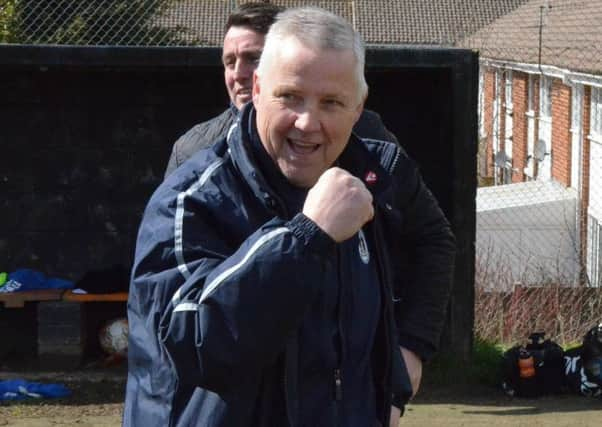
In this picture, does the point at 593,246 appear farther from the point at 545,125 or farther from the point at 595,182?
the point at 545,125

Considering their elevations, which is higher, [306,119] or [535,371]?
[306,119]

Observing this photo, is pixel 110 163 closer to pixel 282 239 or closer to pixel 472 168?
pixel 472 168

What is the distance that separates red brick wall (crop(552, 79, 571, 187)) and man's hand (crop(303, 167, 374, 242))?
18120 millimetres

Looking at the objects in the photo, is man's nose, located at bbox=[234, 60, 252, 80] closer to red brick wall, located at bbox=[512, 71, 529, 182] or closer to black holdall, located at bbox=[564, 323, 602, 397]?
black holdall, located at bbox=[564, 323, 602, 397]

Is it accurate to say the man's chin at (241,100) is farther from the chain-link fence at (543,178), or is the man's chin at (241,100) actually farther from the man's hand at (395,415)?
the chain-link fence at (543,178)

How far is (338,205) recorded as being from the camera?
199 centimetres

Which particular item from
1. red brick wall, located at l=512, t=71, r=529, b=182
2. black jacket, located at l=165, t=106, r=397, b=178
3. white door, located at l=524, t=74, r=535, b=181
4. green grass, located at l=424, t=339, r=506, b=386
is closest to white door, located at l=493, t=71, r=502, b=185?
red brick wall, located at l=512, t=71, r=529, b=182

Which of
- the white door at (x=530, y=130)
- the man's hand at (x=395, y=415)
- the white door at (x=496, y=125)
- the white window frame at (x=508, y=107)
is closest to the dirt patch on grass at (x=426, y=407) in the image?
the man's hand at (x=395, y=415)

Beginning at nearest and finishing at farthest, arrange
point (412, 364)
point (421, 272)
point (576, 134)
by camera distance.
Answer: point (412, 364) < point (421, 272) < point (576, 134)

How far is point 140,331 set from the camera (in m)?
2.14

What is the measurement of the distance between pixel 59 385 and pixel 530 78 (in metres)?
17.7

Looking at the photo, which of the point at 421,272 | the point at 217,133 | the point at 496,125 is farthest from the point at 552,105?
the point at 421,272

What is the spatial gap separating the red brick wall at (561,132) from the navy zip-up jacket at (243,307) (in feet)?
58.9

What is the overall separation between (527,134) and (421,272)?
21.0m
